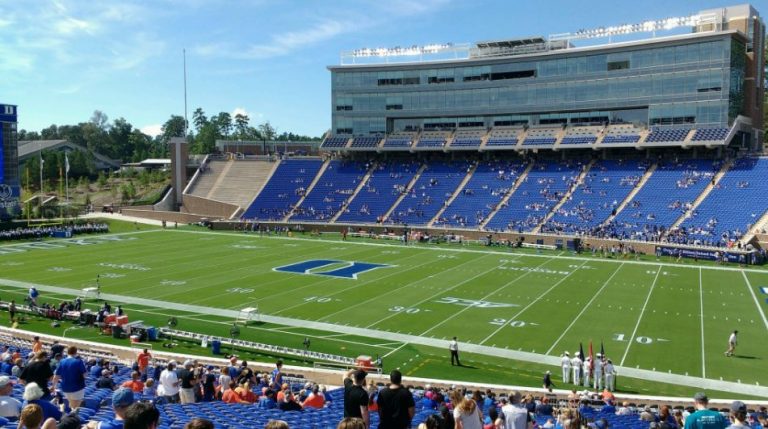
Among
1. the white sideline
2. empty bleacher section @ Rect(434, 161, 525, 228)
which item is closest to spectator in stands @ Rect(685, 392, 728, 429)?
the white sideline

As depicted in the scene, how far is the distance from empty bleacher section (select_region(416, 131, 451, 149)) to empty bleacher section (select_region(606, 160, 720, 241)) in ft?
79.8

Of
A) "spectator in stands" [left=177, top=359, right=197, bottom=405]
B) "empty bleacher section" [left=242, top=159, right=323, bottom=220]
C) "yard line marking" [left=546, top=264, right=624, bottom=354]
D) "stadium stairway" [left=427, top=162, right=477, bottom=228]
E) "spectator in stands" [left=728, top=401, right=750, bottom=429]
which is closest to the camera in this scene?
"spectator in stands" [left=728, top=401, right=750, bottom=429]

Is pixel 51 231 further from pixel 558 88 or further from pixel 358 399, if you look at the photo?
pixel 358 399

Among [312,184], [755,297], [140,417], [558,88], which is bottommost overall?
[755,297]

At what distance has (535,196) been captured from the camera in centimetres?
6256

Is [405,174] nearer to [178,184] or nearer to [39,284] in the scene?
[178,184]

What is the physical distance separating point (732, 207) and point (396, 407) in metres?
52.8

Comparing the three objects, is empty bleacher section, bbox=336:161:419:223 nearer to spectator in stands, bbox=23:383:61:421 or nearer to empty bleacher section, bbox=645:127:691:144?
empty bleacher section, bbox=645:127:691:144

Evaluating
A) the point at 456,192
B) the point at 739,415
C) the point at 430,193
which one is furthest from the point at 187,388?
the point at 430,193

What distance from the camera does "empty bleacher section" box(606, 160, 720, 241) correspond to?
174 feet

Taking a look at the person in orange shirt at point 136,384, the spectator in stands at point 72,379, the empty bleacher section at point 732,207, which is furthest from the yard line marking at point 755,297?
the spectator in stands at point 72,379

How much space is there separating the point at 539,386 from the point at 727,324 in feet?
41.5

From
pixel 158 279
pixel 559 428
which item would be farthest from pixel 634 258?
pixel 559 428

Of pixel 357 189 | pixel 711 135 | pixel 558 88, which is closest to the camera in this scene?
pixel 711 135
